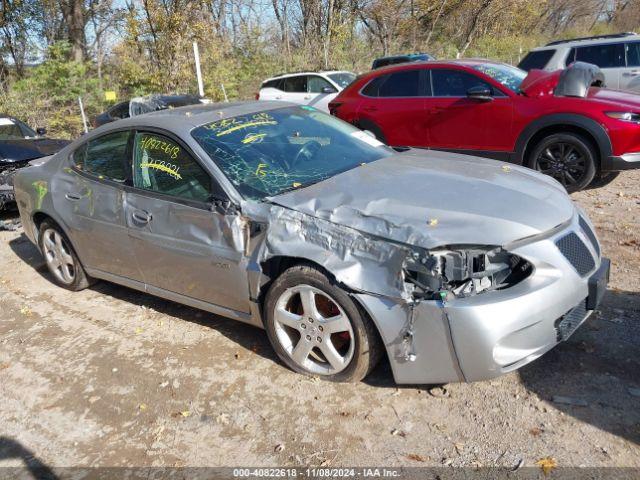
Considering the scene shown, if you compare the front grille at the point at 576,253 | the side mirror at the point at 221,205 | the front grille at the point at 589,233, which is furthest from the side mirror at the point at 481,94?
the side mirror at the point at 221,205

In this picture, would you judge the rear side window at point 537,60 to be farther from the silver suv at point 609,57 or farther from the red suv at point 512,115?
the red suv at point 512,115

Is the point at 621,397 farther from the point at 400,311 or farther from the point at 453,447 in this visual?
the point at 400,311

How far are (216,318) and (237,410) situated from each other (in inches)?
49.2

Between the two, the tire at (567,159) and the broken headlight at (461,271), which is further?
the tire at (567,159)

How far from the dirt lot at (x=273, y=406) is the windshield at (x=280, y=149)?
3.82 ft

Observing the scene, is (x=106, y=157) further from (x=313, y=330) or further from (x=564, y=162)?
→ (x=564, y=162)

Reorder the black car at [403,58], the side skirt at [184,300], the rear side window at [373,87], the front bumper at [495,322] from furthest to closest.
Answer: the black car at [403,58] → the rear side window at [373,87] → the side skirt at [184,300] → the front bumper at [495,322]

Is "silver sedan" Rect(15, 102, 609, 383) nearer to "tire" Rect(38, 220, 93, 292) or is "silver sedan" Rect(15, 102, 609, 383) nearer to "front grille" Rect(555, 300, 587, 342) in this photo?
"front grille" Rect(555, 300, 587, 342)

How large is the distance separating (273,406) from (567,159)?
4965mm

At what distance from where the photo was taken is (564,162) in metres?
6.52

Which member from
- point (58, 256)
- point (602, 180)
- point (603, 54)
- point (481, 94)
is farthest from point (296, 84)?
point (58, 256)

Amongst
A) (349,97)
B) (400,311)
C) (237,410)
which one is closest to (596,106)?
(349,97)

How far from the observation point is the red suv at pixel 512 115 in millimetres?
6219

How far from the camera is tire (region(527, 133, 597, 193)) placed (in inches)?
250
